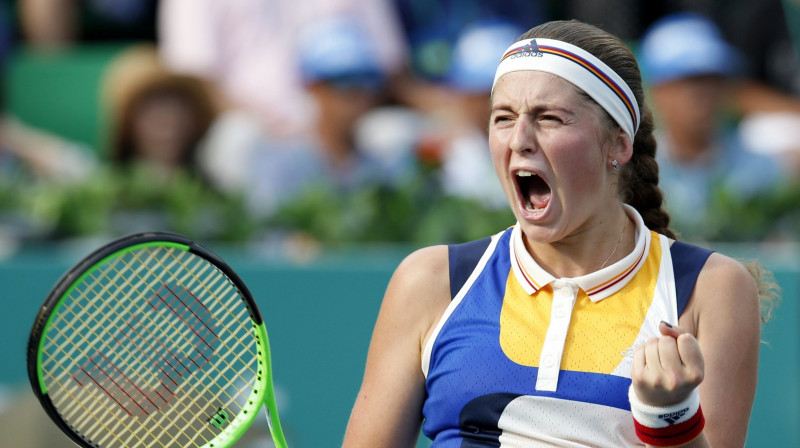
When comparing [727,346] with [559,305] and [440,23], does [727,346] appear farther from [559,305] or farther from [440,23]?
[440,23]

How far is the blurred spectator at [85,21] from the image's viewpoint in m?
7.30

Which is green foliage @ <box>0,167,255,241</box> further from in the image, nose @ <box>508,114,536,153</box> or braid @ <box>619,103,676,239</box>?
nose @ <box>508,114,536,153</box>

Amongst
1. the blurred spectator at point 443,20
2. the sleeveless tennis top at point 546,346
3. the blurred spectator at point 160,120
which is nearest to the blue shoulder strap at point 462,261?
the sleeveless tennis top at point 546,346

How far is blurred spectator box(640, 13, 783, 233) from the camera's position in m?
6.02

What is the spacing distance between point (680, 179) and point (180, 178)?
103 inches

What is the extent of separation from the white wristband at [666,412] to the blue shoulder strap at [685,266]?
0.87ft

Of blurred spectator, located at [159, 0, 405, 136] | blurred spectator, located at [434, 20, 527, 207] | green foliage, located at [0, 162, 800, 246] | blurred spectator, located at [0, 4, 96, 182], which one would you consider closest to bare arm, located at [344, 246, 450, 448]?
green foliage, located at [0, 162, 800, 246]

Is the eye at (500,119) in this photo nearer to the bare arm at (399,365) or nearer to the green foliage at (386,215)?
the bare arm at (399,365)

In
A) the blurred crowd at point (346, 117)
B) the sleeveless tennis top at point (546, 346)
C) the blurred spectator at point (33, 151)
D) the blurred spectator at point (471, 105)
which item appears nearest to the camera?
the sleeveless tennis top at point (546, 346)

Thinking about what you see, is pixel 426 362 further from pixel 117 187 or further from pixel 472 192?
pixel 117 187

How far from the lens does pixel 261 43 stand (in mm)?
7102

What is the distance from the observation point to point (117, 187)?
5.42 metres

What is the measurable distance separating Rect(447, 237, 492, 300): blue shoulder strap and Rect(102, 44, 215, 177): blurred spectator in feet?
13.5

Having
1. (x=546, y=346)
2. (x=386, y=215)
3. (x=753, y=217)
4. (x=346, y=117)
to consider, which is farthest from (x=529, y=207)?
(x=346, y=117)
